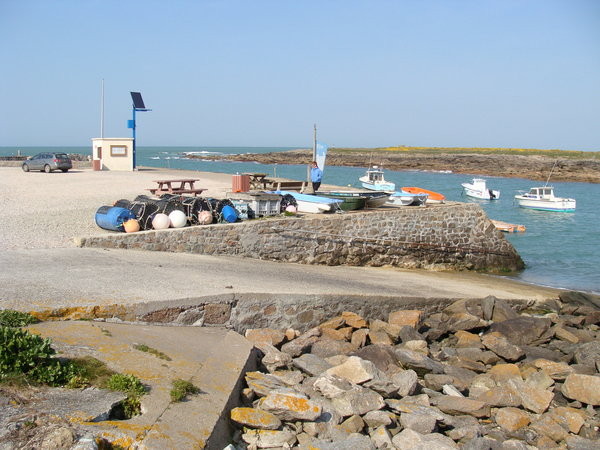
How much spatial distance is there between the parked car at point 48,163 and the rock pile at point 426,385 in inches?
950

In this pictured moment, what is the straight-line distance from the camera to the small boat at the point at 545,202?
45500mm

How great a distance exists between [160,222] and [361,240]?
19.7ft

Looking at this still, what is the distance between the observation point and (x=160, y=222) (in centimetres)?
1455

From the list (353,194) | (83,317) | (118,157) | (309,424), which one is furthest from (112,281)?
(118,157)

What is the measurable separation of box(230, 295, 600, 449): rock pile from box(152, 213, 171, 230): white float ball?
16.8ft

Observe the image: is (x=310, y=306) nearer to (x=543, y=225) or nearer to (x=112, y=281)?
(x=112, y=281)

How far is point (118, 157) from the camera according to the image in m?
34.1

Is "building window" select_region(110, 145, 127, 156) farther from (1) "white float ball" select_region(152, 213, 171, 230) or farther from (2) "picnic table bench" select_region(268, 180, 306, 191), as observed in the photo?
(1) "white float ball" select_region(152, 213, 171, 230)

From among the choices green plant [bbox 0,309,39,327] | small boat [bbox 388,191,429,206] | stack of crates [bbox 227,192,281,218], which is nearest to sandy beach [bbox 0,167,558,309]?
green plant [bbox 0,309,39,327]

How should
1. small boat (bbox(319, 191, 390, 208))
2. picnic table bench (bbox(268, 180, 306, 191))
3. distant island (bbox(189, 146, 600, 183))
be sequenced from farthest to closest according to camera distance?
distant island (bbox(189, 146, 600, 183)), picnic table bench (bbox(268, 180, 306, 191)), small boat (bbox(319, 191, 390, 208))

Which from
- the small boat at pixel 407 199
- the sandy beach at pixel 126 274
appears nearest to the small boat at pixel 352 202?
the small boat at pixel 407 199

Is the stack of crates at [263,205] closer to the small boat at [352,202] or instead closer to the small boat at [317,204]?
the small boat at [317,204]

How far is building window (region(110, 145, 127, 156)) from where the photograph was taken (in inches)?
1335

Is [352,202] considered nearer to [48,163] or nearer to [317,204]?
[317,204]
